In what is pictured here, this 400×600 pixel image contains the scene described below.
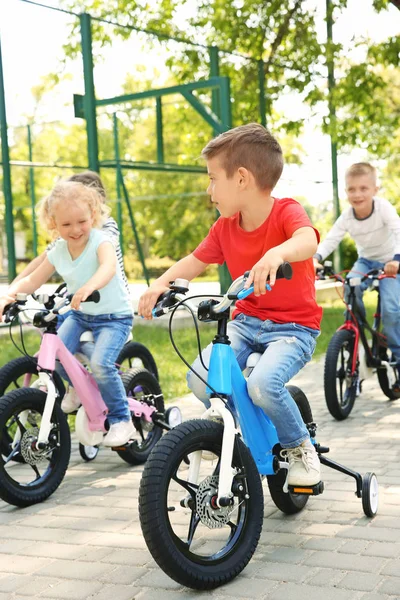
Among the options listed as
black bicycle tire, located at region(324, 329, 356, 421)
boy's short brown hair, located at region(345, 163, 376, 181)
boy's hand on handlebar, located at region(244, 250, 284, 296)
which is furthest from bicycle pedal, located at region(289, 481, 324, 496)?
boy's short brown hair, located at region(345, 163, 376, 181)

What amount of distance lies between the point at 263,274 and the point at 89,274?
2.04 m

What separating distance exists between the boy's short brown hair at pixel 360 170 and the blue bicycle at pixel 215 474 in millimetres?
3199

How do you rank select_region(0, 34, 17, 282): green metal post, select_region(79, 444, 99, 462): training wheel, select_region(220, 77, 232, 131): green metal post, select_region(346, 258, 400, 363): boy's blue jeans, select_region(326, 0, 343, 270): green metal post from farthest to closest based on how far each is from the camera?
select_region(326, 0, 343, 270): green metal post < select_region(220, 77, 232, 131): green metal post < select_region(0, 34, 17, 282): green metal post < select_region(346, 258, 400, 363): boy's blue jeans < select_region(79, 444, 99, 462): training wheel

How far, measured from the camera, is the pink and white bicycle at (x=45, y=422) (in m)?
4.23

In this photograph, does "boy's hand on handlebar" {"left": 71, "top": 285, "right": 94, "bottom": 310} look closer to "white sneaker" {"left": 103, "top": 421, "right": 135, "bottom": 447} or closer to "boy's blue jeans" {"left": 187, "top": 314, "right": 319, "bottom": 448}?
"boy's blue jeans" {"left": 187, "top": 314, "right": 319, "bottom": 448}

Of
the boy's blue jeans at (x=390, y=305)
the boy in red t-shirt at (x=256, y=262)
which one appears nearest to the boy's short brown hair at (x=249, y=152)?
the boy in red t-shirt at (x=256, y=262)

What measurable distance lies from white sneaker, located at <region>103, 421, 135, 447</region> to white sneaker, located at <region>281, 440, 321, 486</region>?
1.36 m

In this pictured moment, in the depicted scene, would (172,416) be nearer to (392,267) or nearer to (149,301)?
(392,267)

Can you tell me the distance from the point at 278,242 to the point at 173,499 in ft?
4.74

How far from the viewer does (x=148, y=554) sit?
3445 mm

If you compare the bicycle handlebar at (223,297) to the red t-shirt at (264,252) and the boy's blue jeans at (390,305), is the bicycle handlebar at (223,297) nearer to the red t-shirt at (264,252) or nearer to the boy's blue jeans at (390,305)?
the red t-shirt at (264,252)

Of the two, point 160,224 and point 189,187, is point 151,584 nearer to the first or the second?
point 189,187

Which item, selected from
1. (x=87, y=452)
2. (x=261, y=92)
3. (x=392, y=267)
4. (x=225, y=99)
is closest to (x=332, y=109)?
(x=261, y=92)

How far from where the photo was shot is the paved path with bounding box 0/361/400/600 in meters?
3.03
